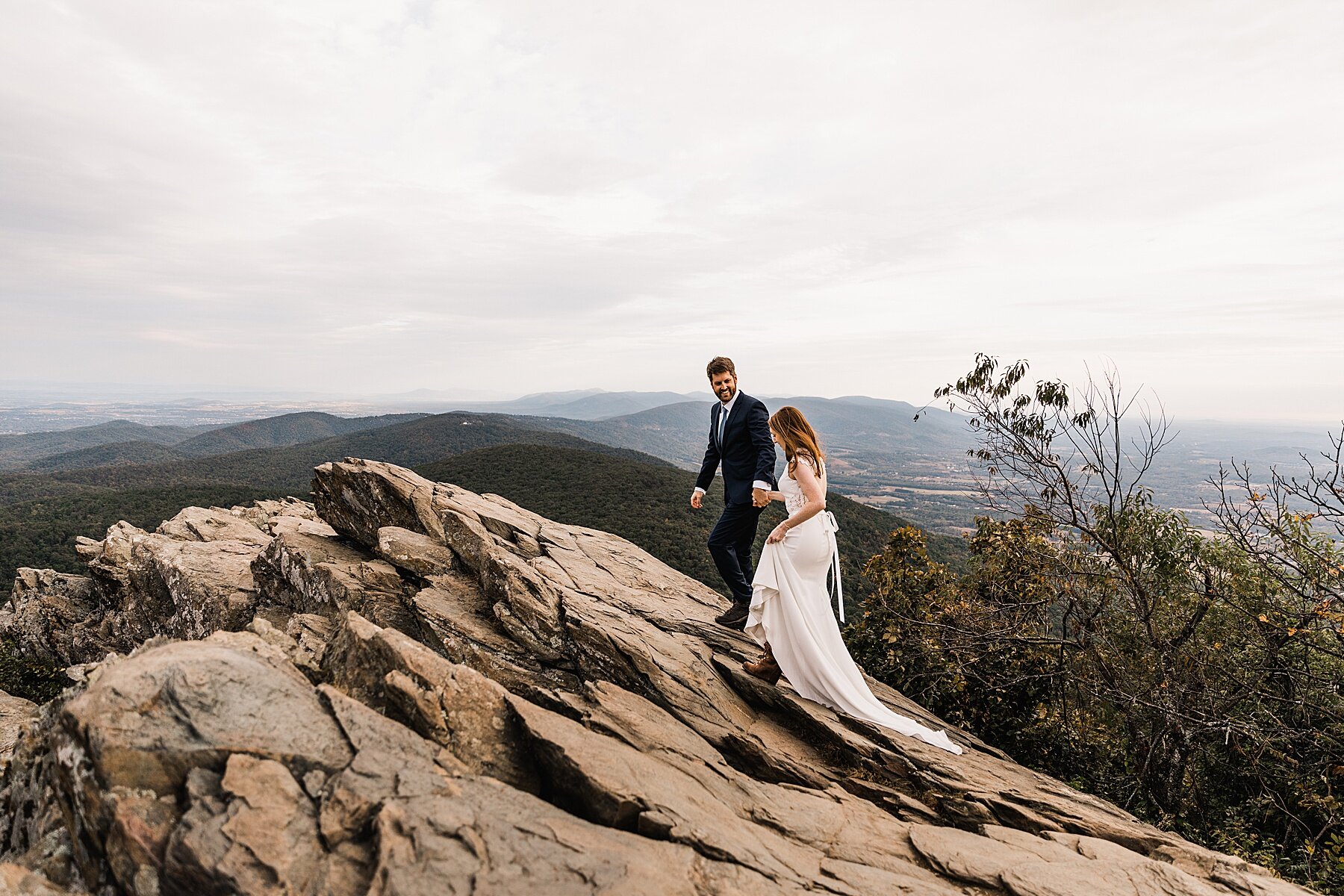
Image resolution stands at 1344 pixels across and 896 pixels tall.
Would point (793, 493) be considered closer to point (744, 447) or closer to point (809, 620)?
point (744, 447)

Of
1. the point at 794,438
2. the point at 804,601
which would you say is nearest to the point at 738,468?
the point at 794,438

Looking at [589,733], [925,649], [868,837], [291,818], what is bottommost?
[925,649]

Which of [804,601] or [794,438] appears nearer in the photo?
[794,438]

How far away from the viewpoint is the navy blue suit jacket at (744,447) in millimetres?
8117

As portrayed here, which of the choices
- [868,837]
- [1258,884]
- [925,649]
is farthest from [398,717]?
[925,649]

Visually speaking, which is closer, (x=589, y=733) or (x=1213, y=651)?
(x=589, y=733)

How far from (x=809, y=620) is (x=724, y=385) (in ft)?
11.5

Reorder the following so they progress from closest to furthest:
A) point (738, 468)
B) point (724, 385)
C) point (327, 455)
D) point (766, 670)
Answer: point (766, 670)
point (724, 385)
point (738, 468)
point (327, 455)

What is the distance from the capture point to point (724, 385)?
8.28m

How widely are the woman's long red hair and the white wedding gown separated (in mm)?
333

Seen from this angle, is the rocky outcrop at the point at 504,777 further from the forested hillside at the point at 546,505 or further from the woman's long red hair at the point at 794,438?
the forested hillside at the point at 546,505

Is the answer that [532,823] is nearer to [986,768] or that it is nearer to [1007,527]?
[986,768]

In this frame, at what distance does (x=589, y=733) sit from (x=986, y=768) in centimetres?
569

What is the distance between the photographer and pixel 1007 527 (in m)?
15.2
